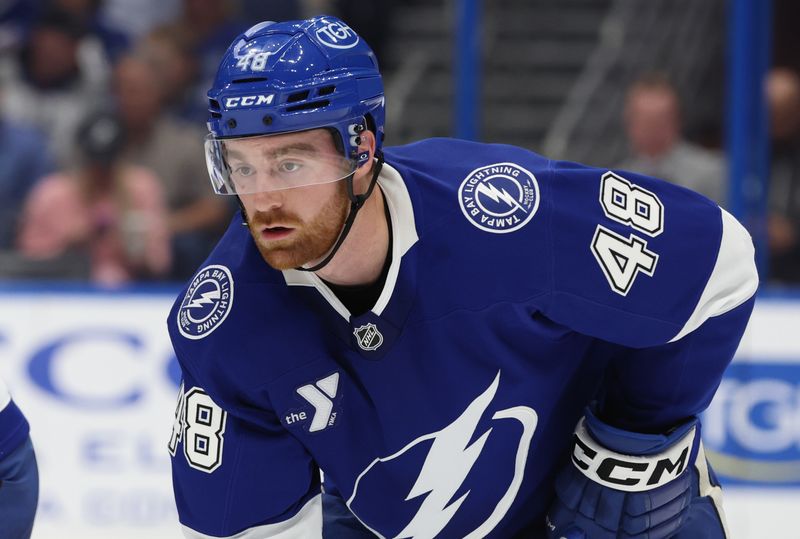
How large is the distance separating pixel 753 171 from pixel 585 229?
233cm

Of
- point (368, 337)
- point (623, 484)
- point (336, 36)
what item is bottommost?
point (623, 484)

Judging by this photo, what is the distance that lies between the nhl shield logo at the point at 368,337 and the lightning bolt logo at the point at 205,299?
20 cm

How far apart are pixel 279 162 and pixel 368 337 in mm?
277

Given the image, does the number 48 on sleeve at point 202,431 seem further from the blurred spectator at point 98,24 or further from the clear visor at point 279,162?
the blurred spectator at point 98,24

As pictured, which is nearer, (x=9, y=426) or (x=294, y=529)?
(x=294, y=529)

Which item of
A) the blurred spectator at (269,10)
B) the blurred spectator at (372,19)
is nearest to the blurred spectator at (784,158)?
the blurred spectator at (372,19)

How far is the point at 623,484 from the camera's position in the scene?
1965 millimetres

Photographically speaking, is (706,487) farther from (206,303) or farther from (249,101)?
(249,101)

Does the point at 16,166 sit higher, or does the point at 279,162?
the point at 279,162

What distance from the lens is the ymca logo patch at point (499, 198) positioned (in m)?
1.87

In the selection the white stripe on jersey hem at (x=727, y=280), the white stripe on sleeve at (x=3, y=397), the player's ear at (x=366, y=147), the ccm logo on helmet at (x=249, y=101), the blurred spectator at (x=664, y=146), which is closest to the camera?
the ccm logo on helmet at (x=249, y=101)

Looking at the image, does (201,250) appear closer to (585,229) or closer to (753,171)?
(753,171)

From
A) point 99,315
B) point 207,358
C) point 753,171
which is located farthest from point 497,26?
point 207,358

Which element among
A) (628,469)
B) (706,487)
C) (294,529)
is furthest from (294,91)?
(706,487)
